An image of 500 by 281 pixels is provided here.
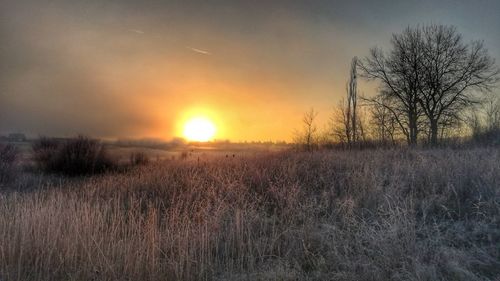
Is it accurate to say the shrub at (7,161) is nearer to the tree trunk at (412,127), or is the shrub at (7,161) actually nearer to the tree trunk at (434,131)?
the tree trunk at (412,127)

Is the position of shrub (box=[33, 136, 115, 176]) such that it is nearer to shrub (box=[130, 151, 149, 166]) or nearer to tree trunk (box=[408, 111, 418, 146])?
shrub (box=[130, 151, 149, 166])

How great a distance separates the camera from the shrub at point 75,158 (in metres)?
26.1

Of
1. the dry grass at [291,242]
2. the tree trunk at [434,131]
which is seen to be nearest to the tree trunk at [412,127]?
the tree trunk at [434,131]

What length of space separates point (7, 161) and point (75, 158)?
4350mm

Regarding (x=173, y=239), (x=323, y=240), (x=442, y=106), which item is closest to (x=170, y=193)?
(x=173, y=239)

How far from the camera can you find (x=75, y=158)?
26312 millimetres

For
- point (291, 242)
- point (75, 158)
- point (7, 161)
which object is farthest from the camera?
point (75, 158)

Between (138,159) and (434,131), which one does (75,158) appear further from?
(434,131)

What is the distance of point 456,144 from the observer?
22781mm

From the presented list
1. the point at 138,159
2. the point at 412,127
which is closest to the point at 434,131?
the point at 412,127

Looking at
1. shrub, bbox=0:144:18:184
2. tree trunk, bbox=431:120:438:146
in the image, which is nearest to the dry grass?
shrub, bbox=0:144:18:184

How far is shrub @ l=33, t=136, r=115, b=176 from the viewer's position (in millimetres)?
26078

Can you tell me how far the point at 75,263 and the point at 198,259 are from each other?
6.73 ft

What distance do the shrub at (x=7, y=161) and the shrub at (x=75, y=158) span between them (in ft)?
7.87
